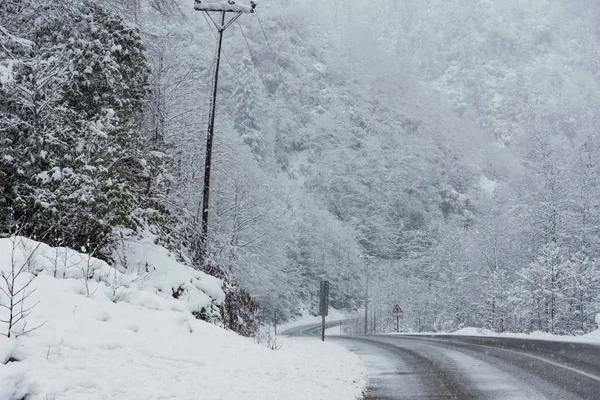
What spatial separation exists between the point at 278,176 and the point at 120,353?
95.7m

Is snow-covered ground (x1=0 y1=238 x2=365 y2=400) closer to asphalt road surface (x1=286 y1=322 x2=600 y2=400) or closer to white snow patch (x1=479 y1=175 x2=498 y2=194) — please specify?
asphalt road surface (x1=286 y1=322 x2=600 y2=400)

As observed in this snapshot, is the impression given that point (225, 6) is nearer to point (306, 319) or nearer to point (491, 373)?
point (491, 373)

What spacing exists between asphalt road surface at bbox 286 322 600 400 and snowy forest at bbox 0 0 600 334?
19.3ft

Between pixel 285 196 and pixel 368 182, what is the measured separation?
4740cm

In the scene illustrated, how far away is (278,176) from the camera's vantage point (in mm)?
100750

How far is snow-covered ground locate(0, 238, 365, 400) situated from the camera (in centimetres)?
420

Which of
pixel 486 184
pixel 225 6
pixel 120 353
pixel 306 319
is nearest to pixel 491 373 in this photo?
pixel 120 353

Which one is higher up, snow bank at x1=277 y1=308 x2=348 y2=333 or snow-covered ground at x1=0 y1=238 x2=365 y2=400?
snow-covered ground at x1=0 y1=238 x2=365 y2=400

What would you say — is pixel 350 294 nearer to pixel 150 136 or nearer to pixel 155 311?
pixel 150 136

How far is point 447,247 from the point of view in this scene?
2213 inches

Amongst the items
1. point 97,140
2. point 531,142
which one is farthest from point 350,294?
point 97,140

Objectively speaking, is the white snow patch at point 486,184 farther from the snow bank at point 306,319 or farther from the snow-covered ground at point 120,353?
the snow-covered ground at point 120,353

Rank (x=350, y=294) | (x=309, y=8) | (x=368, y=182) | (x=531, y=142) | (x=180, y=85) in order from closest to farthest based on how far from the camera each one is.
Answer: (x=180, y=85) → (x=531, y=142) → (x=350, y=294) → (x=368, y=182) → (x=309, y=8)

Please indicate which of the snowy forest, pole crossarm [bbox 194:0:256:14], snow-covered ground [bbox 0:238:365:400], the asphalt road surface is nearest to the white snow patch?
the snowy forest
